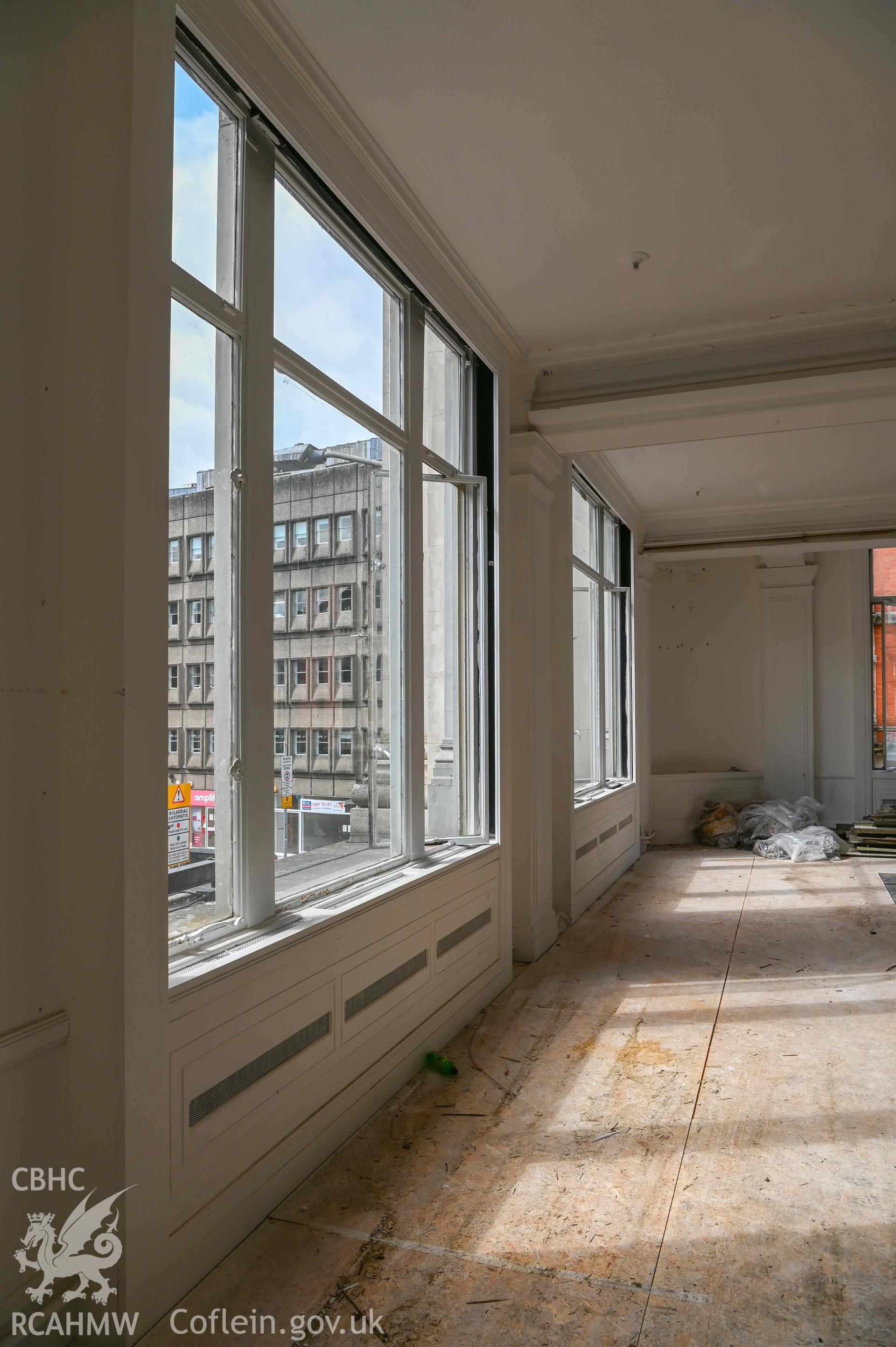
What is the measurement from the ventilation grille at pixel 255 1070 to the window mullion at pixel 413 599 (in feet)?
3.51

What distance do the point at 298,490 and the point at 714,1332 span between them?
2.41m

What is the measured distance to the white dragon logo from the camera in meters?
1.78

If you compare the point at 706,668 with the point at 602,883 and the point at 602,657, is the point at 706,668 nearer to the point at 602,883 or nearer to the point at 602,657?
the point at 602,657

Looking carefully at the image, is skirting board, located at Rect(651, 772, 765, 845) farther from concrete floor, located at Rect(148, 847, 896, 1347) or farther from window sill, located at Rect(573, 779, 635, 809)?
concrete floor, located at Rect(148, 847, 896, 1347)

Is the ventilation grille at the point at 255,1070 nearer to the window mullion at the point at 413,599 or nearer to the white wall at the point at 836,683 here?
the window mullion at the point at 413,599

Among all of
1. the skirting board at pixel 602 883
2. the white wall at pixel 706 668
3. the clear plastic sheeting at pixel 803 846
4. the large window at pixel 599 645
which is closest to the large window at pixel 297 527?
the skirting board at pixel 602 883

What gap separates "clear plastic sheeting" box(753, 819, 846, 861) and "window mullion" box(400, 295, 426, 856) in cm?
561

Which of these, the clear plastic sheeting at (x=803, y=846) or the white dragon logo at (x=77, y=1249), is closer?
the white dragon logo at (x=77, y=1249)

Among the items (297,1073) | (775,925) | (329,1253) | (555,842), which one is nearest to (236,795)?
(297,1073)

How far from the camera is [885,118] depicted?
9.65 ft

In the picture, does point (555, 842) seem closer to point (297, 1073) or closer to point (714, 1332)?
point (297, 1073)

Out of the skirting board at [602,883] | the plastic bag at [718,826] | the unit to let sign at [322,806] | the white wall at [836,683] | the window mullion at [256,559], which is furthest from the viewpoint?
the white wall at [836,683]

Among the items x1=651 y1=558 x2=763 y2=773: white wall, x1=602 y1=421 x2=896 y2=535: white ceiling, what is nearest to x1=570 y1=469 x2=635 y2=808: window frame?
x1=602 y1=421 x2=896 y2=535: white ceiling

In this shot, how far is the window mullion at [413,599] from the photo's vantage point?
366 cm
